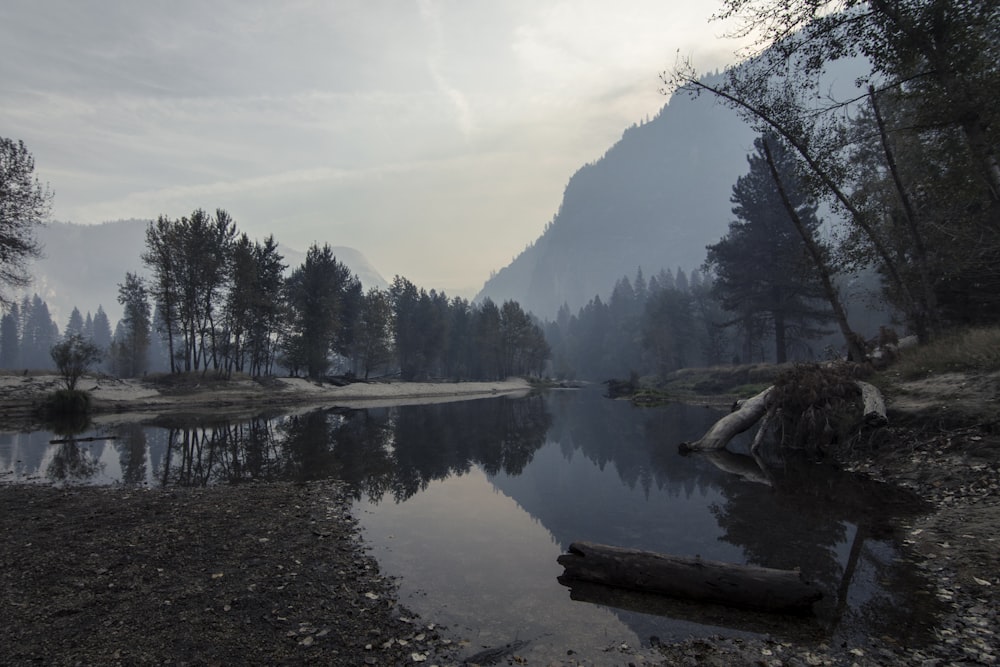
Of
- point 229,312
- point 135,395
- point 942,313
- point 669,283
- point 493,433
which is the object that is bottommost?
point 493,433

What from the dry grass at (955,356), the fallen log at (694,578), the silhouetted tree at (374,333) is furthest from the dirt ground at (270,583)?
the silhouetted tree at (374,333)

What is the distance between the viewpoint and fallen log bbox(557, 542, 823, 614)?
6000 mm

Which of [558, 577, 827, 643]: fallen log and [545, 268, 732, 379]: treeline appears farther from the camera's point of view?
[545, 268, 732, 379]: treeline

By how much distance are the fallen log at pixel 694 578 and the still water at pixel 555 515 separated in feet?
0.60

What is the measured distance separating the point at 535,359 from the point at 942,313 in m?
97.3

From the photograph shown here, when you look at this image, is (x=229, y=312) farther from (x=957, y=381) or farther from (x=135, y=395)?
(x=957, y=381)

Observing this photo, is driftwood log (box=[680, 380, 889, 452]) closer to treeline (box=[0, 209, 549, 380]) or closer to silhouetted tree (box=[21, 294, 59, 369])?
treeline (box=[0, 209, 549, 380])

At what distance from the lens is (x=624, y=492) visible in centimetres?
1305

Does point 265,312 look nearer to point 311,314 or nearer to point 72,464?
point 311,314

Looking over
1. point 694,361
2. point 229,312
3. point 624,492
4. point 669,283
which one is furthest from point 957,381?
point 669,283

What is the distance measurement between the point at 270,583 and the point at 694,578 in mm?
5831

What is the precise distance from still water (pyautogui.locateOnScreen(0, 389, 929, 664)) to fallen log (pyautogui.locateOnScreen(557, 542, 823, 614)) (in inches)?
7.2

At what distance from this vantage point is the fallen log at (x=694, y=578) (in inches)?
236

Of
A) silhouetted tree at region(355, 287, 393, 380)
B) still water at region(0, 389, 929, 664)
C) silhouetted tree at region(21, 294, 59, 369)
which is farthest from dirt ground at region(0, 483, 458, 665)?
silhouetted tree at region(21, 294, 59, 369)
